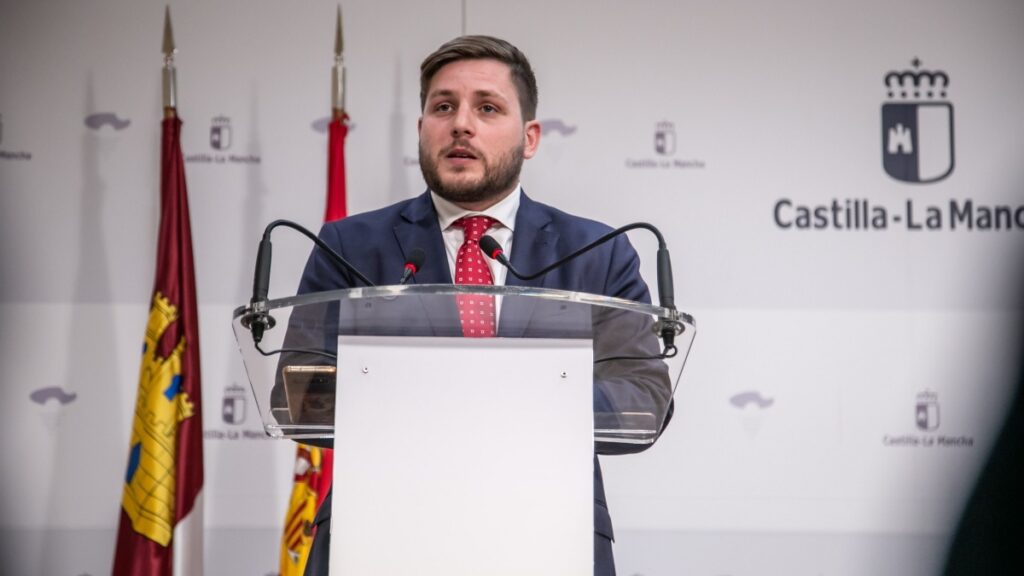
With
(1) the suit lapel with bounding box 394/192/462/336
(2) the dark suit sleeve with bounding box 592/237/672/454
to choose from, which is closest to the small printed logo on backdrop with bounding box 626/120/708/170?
(1) the suit lapel with bounding box 394/192/462/336

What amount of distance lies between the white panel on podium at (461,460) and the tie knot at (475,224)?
3.01 feet

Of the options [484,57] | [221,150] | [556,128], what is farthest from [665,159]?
[484,57]

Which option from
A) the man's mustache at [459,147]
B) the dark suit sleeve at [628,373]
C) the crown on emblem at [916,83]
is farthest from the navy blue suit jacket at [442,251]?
the crown on emblem at [916,83]

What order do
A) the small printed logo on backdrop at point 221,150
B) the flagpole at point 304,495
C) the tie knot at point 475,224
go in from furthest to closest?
1. the small printed logo on backdrop at point 221,150
2. the flagpole at point 304,495
3. the tie knot at point 475,224

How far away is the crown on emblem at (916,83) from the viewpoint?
4.49 meters

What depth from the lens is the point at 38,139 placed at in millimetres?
4414

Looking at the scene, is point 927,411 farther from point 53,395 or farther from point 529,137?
point 53,395

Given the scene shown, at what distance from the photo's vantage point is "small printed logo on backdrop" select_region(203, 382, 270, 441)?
423 centimetres

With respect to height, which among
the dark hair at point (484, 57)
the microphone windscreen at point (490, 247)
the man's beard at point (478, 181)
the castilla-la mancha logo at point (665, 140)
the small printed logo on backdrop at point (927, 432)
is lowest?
the small printed logo on backdrop at point (927, 432)

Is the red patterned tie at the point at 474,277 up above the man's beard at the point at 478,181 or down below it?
below

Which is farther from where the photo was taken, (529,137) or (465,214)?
(529,137)

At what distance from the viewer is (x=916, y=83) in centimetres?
450

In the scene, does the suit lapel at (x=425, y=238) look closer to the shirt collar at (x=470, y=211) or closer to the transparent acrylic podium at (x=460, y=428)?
the shirt collar at (x=470, y=211)

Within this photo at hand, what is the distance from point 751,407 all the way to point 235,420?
199 cm
